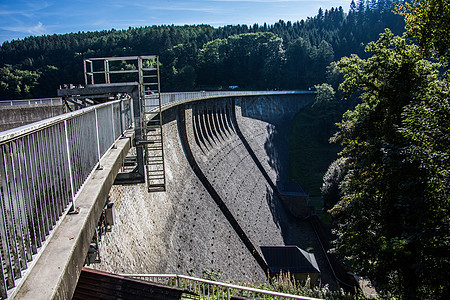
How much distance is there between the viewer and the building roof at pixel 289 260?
23156 mm

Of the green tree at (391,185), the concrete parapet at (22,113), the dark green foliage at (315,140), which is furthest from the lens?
the dark green foliage at (315,140)

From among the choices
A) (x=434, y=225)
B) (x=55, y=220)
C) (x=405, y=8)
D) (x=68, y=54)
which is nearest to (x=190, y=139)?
(x=405, y=8)

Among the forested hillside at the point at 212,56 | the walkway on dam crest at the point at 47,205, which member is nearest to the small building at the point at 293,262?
the walkway on dam crest at the point at 47,205

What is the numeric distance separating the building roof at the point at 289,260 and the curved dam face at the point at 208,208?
0.72 meters

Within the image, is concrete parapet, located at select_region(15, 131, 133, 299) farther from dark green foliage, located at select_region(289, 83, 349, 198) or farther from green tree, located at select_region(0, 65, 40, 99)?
green tree, located at select_region(0, 65, 40, 99)

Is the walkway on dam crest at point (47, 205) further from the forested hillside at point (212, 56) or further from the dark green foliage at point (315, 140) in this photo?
the forested hillside at point (212, 56)

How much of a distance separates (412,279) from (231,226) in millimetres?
12203

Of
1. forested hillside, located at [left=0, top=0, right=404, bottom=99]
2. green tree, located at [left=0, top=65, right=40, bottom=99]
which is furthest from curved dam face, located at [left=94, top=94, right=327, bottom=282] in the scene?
forested hillside, located at [left=0, top=0, right=404, bottom=99]

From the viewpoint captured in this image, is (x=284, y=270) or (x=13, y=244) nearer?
(x=13, y=244)

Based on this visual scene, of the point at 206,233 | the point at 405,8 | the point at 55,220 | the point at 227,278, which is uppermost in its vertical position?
the point at 405,8

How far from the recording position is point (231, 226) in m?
22.9

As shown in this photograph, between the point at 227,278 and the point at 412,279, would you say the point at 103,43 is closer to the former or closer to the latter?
the point at 227,278

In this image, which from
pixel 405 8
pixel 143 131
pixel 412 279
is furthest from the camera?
pixel 405 8

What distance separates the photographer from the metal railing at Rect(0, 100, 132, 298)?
2.52 metres
